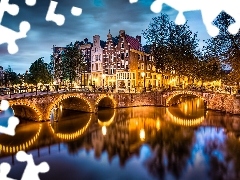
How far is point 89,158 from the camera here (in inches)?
766

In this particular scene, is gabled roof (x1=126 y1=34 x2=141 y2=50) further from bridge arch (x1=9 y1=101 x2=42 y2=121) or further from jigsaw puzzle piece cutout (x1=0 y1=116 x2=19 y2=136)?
jigsaw puzzle piece cutout (x1=0 y1=116 x2=19 y2=136)

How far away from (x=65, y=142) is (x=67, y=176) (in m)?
8.05

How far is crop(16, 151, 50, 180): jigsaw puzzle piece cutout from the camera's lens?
45.0ft

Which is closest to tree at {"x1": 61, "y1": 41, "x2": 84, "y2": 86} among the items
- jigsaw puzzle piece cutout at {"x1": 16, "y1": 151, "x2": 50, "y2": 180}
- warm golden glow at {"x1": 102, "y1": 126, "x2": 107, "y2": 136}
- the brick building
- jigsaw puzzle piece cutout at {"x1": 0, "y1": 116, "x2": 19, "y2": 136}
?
the brick building

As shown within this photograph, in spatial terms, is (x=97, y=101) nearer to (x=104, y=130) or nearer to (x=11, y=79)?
(x=104, y=130)

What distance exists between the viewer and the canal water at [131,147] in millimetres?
16359

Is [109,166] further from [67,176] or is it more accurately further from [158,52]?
[158,52]

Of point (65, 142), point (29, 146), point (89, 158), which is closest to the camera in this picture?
point (89, 158)

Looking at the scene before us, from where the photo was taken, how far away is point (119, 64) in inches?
A: 2106

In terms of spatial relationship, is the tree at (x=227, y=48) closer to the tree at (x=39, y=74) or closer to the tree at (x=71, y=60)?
the tree at (x=71, y=60)

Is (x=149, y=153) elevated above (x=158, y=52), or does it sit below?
below

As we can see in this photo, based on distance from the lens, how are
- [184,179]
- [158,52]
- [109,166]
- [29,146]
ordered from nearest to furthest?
1. [184,179]
2. [109,166]
3. [29,146]
4. [158,52]

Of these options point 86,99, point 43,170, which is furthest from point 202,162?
point 86,99

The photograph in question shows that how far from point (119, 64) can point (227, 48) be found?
23.4 m
